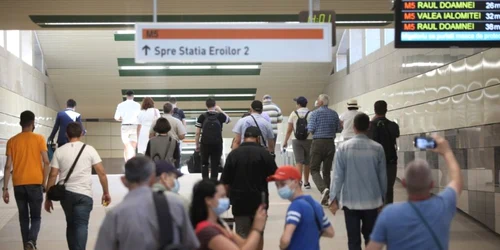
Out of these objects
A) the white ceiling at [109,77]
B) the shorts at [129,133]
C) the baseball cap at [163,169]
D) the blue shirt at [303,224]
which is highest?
the white ceiling at [109,77]

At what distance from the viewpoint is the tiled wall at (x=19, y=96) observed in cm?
1694

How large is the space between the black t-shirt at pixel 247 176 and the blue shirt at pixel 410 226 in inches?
144

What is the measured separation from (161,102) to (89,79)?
3194 mm

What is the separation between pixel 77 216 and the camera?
907 centimetres

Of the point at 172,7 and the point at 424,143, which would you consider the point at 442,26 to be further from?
the point at 172,7

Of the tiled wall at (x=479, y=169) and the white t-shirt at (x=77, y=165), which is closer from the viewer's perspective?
the white t-shirt at (x=77, y=165)

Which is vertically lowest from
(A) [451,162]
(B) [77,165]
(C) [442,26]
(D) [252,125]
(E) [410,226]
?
(E) [410,226]

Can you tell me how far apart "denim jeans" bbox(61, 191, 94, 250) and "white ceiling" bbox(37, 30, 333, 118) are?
16111 millimetres

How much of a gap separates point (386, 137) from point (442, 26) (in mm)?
1858

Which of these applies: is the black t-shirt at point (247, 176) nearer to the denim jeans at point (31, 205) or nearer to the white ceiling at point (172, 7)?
the denim jeans at point (31, 205)

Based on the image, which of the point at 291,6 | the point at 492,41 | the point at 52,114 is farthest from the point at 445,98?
the point at 52,114

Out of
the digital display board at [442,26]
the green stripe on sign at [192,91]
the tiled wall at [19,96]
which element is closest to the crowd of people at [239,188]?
the digital display board at [442,26]

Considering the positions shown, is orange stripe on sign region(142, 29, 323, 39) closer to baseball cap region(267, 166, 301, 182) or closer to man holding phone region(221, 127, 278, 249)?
man holding phone region(221, 127, 278, 249)

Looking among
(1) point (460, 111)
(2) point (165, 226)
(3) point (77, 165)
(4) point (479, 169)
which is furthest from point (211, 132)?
(2) point (165, 226)
